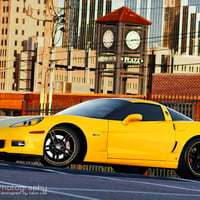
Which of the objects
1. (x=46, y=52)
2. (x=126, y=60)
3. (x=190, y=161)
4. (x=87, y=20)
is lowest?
(x=190, y=161)

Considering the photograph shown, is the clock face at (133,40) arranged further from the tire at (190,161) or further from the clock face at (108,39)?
the tire at (190,161)

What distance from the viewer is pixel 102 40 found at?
80.6 m

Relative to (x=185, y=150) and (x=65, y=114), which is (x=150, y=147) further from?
(x=65, y=114)

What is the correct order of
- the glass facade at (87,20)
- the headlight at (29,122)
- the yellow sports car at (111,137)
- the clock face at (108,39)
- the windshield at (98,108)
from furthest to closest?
1. the glass facade at (87,20)
2. the clock face at (108,39)
3. the windshield at (98,108)
4. the headlight at (29,122)
5. the yellow sports car at (111,137)

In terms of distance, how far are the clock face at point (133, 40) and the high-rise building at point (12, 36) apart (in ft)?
236

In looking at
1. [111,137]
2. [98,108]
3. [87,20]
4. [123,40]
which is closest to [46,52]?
[98,108]

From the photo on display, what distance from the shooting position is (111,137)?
997 cm

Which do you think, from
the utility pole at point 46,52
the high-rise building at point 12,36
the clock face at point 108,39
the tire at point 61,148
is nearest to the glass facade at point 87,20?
the high-rise building at point 12,36

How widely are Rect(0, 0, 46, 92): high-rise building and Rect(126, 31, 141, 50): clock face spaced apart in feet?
236

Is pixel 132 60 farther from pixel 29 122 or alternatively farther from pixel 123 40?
pixel 29 122

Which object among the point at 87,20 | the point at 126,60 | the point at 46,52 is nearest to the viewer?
the point at 46,52

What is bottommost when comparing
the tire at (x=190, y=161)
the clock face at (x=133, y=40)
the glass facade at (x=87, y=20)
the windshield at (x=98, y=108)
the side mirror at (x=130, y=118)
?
the tire at (x=190, y=161)

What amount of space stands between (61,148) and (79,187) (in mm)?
2219

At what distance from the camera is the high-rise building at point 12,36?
493ft
